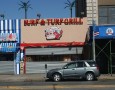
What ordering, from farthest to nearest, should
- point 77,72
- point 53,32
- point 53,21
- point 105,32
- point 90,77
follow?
point 53,21
point 53,32
point 105,32
point 90,77
point 77,72

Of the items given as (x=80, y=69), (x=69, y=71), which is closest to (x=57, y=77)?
(x=69, y=71)

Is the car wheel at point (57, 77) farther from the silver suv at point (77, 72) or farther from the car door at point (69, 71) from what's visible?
the car door at point (69, 71)

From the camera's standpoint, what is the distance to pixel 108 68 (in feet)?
140

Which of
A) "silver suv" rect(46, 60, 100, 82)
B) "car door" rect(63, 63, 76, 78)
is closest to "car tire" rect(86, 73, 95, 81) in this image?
"silver suv" rect(46, 60, 100, 82)

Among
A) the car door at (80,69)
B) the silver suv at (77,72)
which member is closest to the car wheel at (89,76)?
the silver suv at (77,72)

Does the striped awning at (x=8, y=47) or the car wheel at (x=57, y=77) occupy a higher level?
the striped awning at (x=8, y=47)

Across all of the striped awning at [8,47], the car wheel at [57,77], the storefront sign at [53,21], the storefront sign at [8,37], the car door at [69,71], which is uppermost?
the storefront sign at [53,21]

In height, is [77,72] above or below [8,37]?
below

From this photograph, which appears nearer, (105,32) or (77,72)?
(77,72)

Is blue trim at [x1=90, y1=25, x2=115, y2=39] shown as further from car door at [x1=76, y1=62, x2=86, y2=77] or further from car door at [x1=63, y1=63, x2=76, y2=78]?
car door at [x1=63, y1=63, x2=76, y2=78]

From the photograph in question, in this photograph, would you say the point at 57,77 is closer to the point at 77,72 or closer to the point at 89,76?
the point at 77,72

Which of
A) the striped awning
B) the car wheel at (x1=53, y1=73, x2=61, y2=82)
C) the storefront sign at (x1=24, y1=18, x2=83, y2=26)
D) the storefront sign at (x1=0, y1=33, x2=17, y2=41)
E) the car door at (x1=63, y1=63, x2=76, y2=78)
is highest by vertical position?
the storefront sign at (x1=24, y1=18, x2=83, y2=26)

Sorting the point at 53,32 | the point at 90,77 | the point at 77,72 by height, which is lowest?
the point at 90,77

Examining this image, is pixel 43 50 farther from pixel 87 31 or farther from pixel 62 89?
pixel 62 89
